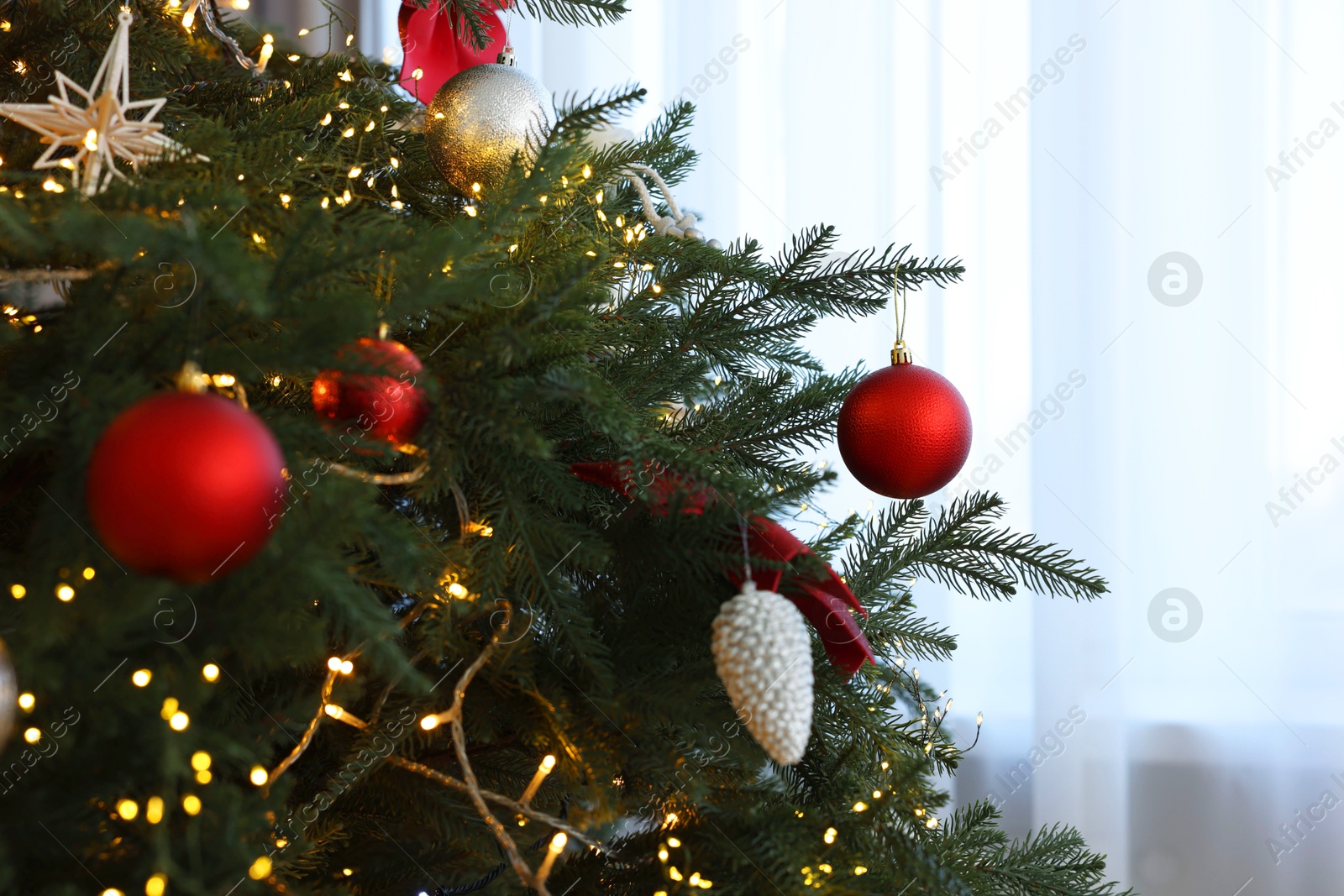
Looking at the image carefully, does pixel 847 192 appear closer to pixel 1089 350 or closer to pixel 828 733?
pixel 1089 350

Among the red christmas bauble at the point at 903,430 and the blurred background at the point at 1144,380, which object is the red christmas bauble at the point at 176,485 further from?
the blurred background at the point at 1144,380

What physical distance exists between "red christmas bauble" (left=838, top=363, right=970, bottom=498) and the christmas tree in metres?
0.04

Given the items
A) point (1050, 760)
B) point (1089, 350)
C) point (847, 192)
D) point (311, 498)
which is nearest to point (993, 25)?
point (847, 192)

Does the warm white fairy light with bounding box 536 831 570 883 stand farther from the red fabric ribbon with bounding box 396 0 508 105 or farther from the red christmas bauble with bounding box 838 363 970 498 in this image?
the red fabric ribbon with bounding box 396 0 508 105

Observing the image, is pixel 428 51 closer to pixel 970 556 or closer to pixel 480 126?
pixel 480 126

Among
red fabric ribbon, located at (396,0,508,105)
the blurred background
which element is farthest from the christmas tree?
the blurred background

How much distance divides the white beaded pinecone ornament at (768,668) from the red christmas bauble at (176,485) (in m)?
0.17

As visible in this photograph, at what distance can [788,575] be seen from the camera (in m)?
0.38

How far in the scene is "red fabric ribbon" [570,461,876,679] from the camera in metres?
0.37

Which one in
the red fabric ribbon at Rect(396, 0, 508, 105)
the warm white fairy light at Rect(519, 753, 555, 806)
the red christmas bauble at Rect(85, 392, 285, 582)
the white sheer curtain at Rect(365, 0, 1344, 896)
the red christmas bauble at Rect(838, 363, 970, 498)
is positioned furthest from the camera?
the white sheer curtain at Rect(365, 0, 1344, 896)

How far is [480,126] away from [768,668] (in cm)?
36

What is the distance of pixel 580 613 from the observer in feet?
1.23

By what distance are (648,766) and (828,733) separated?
0.12 m

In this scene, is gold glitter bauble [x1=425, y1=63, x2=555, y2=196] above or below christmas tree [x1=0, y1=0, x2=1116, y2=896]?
above
